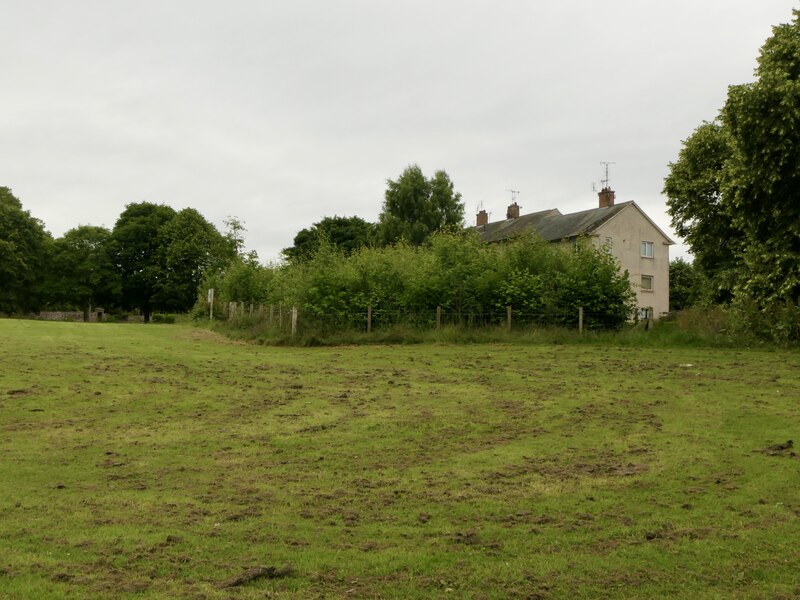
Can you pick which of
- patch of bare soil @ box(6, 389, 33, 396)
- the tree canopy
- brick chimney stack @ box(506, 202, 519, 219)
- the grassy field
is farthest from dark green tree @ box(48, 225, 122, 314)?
the tree canopy

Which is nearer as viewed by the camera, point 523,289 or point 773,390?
point 773,390

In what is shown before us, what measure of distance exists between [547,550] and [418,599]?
4.79 ft

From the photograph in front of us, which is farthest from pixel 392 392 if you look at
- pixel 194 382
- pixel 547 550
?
pixel 547 550

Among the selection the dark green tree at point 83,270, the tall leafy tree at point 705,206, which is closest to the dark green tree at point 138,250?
the dark green tree at point 83,270

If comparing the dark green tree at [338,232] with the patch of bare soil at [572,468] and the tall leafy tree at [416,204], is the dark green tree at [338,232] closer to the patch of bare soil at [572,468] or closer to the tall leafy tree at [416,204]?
the tall leafy tree at [416,204]

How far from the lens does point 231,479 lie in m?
8.20

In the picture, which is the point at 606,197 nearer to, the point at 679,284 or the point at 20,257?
the point at 679,284

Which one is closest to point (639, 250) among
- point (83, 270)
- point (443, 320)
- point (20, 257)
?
point (443, 320)

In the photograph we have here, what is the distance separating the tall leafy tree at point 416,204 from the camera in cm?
6259

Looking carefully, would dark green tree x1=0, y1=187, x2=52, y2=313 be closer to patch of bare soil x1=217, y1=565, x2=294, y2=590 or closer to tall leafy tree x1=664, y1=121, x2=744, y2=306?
tall leafy tree x1=664, y1=121, x2=744, y2=306

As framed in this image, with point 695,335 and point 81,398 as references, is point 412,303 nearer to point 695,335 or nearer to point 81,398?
point 695,335

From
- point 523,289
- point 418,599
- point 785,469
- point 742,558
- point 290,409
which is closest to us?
point 418,599

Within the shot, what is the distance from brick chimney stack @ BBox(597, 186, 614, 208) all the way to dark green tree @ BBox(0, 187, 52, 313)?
54.3 m

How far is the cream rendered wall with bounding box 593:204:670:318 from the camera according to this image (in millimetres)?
52656
